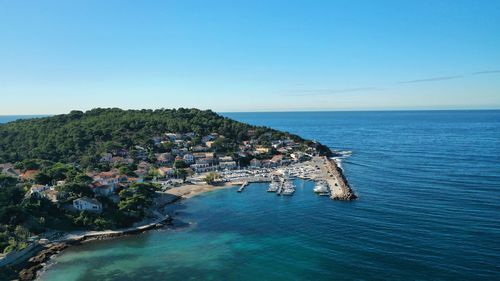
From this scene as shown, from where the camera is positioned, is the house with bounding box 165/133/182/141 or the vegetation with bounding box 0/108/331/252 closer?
the vegetation with bounding box 0/108/331/252

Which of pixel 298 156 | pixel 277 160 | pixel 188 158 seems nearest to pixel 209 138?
pixel 188 158

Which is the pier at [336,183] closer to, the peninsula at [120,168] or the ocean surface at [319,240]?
the peninsula at [120,168]

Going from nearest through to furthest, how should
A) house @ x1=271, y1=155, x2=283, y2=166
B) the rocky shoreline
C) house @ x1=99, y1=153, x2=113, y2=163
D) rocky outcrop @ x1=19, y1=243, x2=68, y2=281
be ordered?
1. rocky outcrop @ x1=19, y1=243, x2=68, y2=281
2. the rocky shoreline
3. house @ x1=99, y1=153, x2=113, y2=163
4. house @ x1=271, y1=155, x2=283, y2=166

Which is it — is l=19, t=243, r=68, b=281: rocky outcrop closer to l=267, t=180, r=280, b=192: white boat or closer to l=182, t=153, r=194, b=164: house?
l=267, t=180, r=280, b=192: white boat

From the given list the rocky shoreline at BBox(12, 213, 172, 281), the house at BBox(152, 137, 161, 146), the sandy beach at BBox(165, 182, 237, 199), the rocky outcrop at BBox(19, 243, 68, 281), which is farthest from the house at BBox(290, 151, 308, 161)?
the rocky outcrop at BBox(19, 243, 68, 281)

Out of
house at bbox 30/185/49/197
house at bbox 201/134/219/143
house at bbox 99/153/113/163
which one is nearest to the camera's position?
house at bbox 30/185/49/197

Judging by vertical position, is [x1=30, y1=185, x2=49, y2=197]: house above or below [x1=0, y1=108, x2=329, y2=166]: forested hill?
A: below
